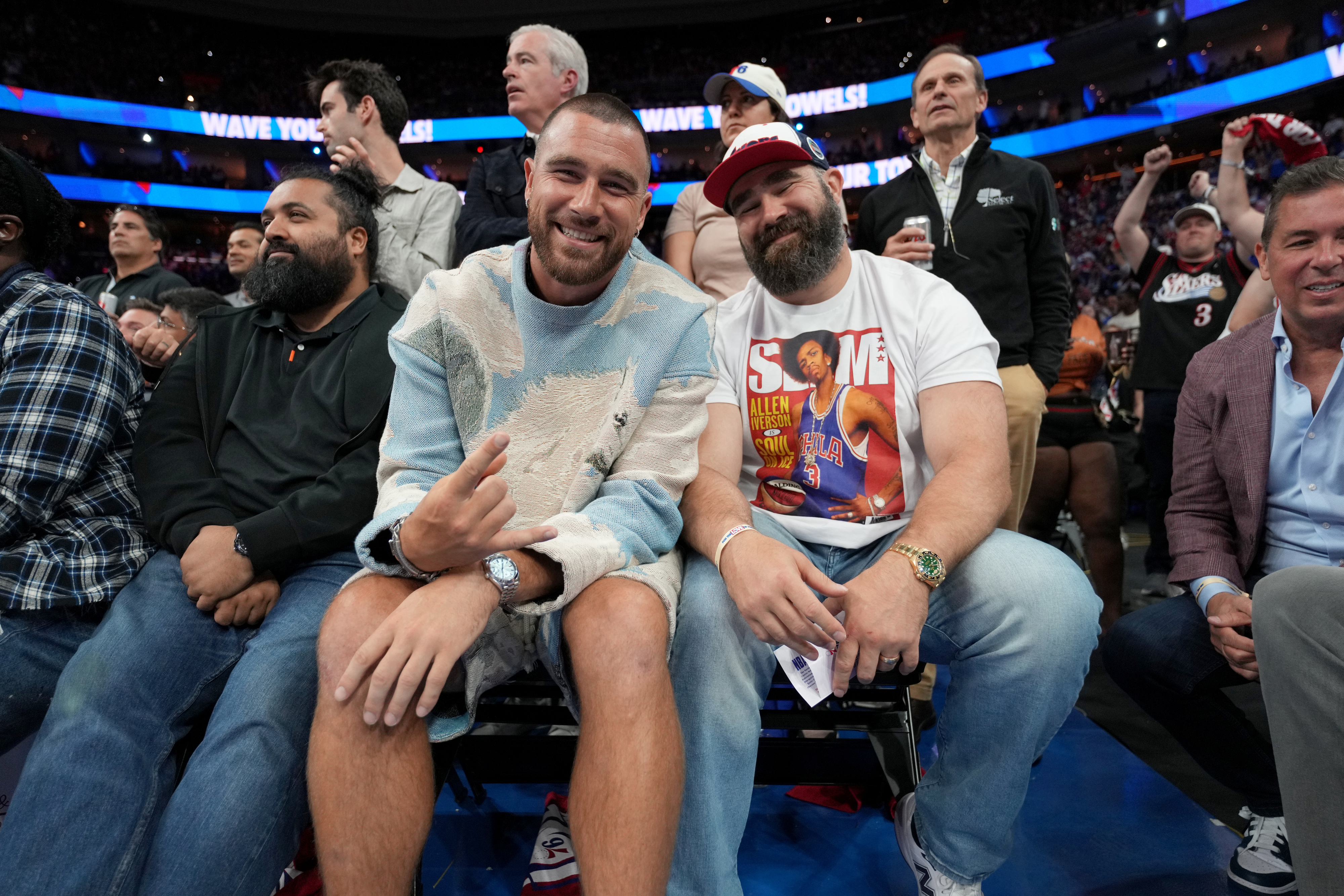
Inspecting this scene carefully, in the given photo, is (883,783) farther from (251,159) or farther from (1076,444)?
(251,159)

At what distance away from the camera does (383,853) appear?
4.21ft

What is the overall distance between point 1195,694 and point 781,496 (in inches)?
43.0

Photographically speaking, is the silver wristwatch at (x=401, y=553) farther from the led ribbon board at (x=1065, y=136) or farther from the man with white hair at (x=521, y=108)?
the led ribbon board at (x=1065, y=136)

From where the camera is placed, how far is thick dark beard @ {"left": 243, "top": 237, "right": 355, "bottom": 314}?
2166mm

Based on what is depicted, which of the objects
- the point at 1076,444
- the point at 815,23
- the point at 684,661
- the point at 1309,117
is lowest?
the point at 1076,444

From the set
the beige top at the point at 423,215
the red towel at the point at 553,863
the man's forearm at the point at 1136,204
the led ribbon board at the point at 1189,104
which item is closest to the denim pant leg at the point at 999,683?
the red towel at the point at 553,863

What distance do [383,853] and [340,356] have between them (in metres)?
1.31

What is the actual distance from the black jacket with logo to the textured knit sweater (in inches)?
38.4

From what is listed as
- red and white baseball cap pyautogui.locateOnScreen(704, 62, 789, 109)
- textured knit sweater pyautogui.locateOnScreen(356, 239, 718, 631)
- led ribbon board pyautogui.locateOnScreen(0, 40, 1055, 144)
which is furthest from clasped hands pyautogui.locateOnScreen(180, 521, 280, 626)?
led ribbon board pyautogui.locateOnScreen(0, 40, 1055, 144)

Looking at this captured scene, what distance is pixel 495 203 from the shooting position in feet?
9.68

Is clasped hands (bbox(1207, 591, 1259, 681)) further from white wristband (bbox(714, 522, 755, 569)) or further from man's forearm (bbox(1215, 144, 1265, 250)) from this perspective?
man's forearm (bbox(1215, 144, 1265, 250))

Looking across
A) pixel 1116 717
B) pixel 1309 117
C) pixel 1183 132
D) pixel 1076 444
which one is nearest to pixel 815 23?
pixel 1183 132

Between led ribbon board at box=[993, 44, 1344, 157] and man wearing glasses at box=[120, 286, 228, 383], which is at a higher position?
led ribbon board at box=[993, 44, 1344, 157]

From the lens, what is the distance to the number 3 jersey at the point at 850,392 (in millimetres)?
1854
